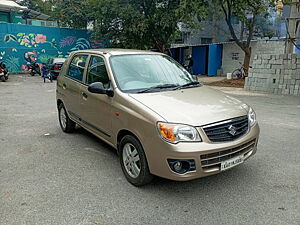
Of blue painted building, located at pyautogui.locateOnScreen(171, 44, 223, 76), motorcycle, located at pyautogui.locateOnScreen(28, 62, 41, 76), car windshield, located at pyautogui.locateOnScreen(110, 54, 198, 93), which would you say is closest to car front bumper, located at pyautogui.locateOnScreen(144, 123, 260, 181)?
car windshield, located at pyautogui.locateOnScreen(110, 54, 198, 93)

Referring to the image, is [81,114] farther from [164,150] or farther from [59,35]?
[59,35]

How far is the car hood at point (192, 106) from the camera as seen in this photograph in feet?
9.81

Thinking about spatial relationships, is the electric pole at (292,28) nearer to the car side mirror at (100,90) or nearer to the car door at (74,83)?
the car door at (74,83)

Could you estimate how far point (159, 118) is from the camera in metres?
2.96

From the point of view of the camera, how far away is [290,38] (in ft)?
36.6

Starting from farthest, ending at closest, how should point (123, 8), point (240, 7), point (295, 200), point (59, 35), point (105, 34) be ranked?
point (59, 35) → point (105, 34) → point (123, 8) → point (240, 7) → point (295, 200)

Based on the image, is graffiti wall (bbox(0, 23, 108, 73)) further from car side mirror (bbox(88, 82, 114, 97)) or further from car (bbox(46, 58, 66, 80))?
car side mirror (bbox(88, 82, 114, 97))

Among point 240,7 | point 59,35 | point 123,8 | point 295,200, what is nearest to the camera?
point 295,200

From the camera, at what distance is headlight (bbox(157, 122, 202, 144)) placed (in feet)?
9.46

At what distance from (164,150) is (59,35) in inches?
784

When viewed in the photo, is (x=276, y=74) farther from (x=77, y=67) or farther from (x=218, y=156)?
(x=218, y=156)

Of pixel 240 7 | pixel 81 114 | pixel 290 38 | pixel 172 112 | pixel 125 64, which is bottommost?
pixel 81 114

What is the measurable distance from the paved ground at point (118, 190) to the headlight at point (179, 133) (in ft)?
2.50

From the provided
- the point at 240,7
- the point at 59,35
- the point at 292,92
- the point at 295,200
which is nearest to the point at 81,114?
the point at 295,200
